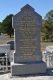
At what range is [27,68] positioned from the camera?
37.2ft

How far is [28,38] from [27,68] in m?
1.37

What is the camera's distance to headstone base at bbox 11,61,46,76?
36.9 feet

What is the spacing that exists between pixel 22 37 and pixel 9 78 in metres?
1.98

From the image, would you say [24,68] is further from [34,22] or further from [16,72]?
[34,22]

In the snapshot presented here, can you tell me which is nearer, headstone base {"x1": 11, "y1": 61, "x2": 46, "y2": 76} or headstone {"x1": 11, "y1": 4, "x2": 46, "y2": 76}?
headstone base {"x1": 11, "y1": 61, "x2": 46, "y2": 76}

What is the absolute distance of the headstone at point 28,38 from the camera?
11530 mm

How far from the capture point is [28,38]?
11.6 m

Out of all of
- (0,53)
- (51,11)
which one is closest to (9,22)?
(51,11)

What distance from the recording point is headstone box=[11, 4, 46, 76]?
37.8 feet

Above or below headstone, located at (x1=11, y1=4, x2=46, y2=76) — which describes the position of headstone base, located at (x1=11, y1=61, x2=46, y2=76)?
below

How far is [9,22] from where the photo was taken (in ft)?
233

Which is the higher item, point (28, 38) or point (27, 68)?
point (28, 38)

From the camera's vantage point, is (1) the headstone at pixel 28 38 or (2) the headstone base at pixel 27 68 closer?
(2) the headstone base at pixel 27 68

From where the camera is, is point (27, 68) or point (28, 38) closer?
point (27, 68)
